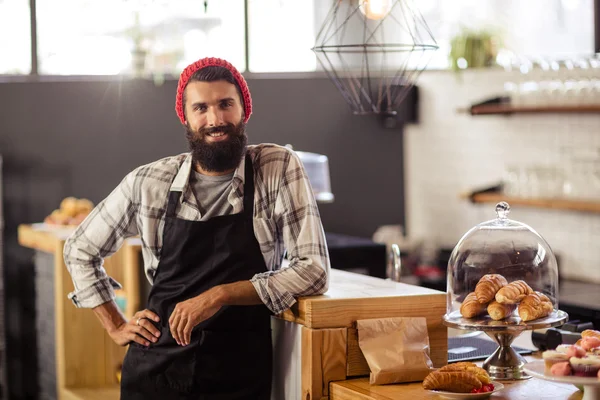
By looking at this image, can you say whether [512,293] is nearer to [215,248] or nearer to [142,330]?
[215,248]

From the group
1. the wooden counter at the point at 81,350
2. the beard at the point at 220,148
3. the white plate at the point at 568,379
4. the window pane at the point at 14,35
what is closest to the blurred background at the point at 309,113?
the window pane at the point at 14,35

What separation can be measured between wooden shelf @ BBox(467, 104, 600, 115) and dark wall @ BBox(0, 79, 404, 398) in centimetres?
119

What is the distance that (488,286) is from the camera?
7.53ft

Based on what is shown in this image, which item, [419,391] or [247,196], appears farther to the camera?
[247,196]

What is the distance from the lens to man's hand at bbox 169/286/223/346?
2350 millimetres

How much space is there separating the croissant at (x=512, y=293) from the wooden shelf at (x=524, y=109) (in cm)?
315

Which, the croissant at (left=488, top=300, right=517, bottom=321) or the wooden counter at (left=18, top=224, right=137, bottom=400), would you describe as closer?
the croissant at (left=488, top=300, right=517, bottom=321)

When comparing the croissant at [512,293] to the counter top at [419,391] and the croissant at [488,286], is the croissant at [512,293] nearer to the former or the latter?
the croissant at [488,286]

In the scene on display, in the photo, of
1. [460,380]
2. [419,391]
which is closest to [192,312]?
[419,391]

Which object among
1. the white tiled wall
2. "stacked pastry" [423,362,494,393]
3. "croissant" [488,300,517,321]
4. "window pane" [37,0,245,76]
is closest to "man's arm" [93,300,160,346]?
"stacked pastry" [423,362,494,393]

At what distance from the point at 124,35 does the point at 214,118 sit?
390cm

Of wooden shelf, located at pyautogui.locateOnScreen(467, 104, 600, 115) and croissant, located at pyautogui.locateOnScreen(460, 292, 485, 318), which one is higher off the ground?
wooden shelf, located at pyautogui.locateOnScreen(467, 104, 600, 115)

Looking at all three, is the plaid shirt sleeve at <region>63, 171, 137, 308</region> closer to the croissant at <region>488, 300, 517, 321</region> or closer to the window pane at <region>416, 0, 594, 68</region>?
the croissant at <region>488, 300, 517, 321</region>

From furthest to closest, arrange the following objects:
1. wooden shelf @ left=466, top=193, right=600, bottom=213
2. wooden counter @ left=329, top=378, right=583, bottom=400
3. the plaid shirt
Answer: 1. wooden shelf @ left=466, top=193, right=600, bottom=213
2. the plaid shirt
3. wooden counter @ left=329, top=378, right=583, bottom=400
